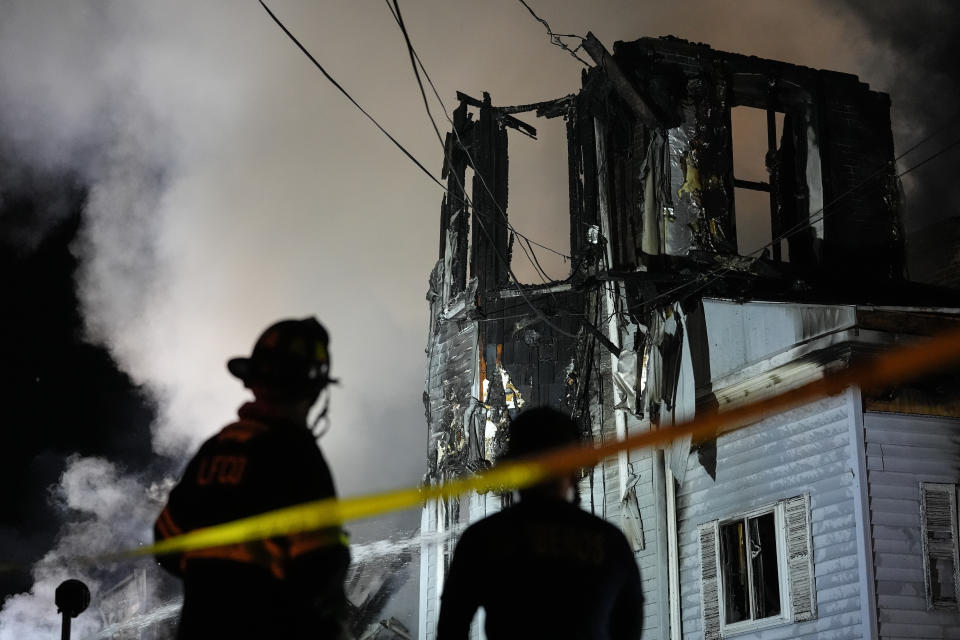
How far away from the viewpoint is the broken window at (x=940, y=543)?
12.6 meters

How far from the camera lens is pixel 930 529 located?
1280 centimetres

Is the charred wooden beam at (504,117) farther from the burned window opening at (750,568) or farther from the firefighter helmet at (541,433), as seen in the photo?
the firefighter helmet at (541,433)

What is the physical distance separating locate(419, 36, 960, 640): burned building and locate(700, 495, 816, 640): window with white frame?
1.2 inches

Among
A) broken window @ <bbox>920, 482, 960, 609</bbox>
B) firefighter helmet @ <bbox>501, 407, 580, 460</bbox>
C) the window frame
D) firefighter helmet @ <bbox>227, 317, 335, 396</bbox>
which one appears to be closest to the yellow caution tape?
firefighter helmet @ <bbox>501, 407, 580, 460</bbox>

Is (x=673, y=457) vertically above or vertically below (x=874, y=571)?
above

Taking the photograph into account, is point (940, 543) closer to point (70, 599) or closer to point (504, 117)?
point (70, 599)

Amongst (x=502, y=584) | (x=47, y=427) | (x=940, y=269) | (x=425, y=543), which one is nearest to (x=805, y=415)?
(x=502, y=584)

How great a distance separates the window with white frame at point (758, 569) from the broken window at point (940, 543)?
137 cm

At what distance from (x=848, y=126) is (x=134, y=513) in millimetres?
31884

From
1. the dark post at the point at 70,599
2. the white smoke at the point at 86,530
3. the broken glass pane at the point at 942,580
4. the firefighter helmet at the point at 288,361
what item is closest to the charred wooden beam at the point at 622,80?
the broken glass pane at the point at 942,580

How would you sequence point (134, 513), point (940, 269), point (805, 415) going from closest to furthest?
point (805, 415), point (940, 269), point (134, 513)

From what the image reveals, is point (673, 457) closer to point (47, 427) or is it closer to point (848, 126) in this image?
point (848, 126)

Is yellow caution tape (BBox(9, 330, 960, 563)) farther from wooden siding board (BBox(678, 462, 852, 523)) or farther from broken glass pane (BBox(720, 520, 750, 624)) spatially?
broken glass pane (BBox(720, 520, 750, 624))

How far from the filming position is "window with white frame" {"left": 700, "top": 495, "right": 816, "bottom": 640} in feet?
43.8
